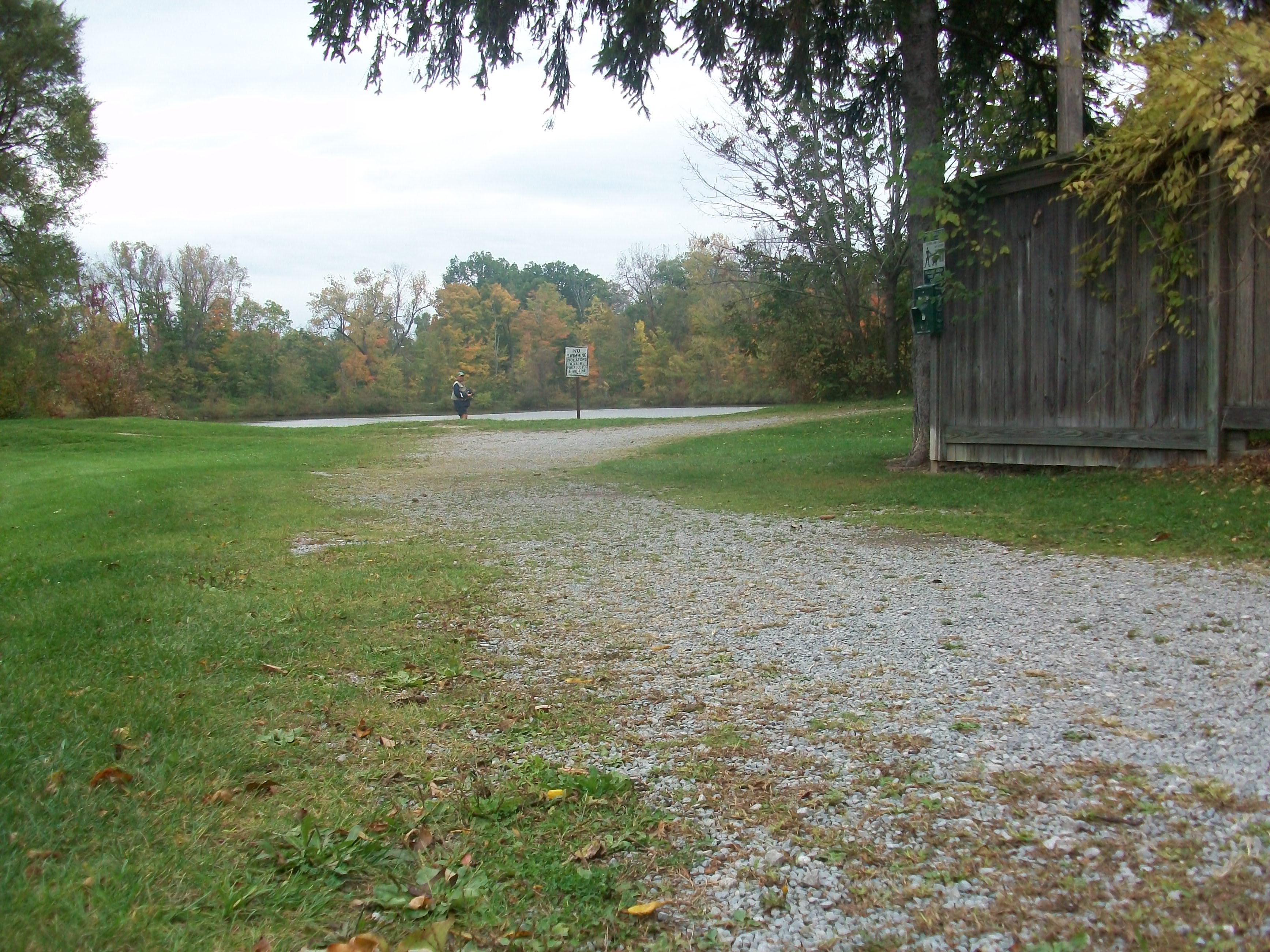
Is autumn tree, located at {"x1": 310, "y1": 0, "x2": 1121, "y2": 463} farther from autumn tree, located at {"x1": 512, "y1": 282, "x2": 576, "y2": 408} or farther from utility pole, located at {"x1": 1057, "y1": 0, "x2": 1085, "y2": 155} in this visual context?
autumn tree, located at {"x1": 512, "y1": 282, "x2": 576, "y2": 408}

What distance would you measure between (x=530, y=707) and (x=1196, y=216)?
8.10m

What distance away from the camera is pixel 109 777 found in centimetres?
303

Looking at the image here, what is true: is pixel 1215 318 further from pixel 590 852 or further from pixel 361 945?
pixel 361 945

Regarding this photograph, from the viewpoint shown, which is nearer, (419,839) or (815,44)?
(419,839)

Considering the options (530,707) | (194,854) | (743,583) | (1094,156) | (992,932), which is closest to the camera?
(992,932)

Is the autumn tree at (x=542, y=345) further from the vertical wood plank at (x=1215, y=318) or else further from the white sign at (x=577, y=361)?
the vertical wood plank at (x=1215, y=318)

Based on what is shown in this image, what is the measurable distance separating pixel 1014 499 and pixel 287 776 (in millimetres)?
7621

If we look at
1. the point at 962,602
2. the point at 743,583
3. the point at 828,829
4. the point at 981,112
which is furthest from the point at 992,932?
the point at 981,112

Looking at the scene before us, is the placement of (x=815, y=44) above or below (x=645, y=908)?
above

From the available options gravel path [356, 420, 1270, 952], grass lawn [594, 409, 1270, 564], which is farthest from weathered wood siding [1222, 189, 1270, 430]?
gravel path [356, 420, 1270, 952]

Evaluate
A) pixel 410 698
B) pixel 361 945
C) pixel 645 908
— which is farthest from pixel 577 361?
pixel 361 945

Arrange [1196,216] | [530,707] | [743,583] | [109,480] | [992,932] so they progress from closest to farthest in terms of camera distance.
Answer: [992,932], [530,707], [743,583], [1196,216], [109,480]

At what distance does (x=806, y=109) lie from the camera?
2698cm

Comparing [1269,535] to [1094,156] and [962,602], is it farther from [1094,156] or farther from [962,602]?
[1094,156]
